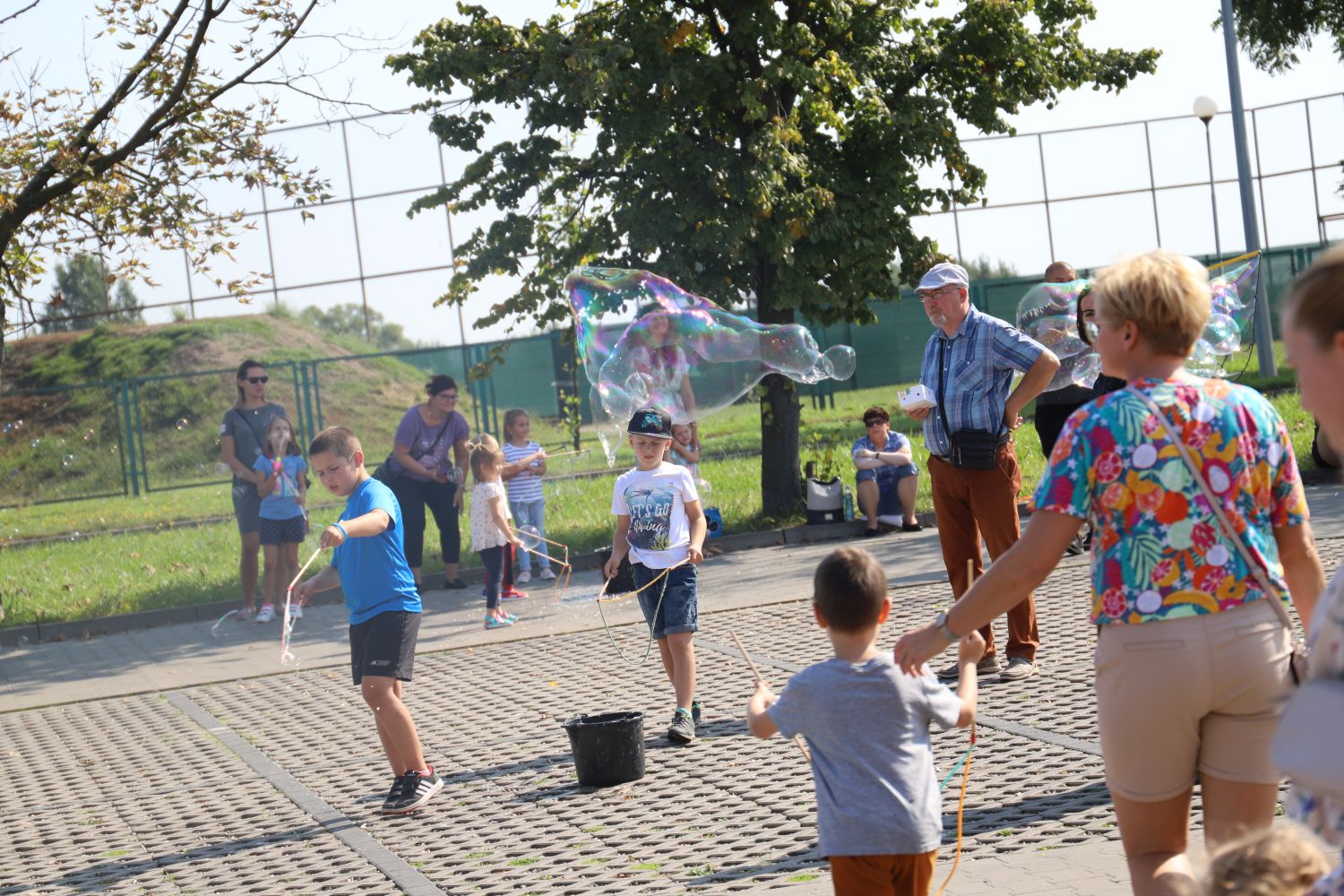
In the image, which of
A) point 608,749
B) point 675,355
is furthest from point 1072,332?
point 608,749

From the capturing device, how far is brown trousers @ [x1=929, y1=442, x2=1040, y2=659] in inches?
297

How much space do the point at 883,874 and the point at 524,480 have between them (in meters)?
10.3

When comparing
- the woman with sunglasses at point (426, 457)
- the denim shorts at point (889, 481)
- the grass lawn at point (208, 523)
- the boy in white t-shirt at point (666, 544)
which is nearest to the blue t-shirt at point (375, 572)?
the boy in white t-shirt at point (666, 544)

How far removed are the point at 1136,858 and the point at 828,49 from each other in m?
13.8

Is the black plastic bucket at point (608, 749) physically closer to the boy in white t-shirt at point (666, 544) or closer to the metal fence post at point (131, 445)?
the boy in white t-shirt at point (666, 544)

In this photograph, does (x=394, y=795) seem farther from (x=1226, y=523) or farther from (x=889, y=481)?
(x=889, y=481)

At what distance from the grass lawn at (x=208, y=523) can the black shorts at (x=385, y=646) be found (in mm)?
8148

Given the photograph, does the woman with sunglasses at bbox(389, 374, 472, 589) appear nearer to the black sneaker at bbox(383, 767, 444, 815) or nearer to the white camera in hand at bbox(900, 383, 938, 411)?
the white camera in hand at bbox(900, 383, 938, 411)

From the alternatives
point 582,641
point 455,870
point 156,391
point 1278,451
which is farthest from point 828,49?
point 156,391

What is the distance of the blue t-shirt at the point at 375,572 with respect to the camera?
21.4 ft

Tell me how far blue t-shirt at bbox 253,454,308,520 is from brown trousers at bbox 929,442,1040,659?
6.59 meters

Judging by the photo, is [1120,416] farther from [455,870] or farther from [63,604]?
[63,604]

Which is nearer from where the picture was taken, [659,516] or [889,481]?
[659,516]

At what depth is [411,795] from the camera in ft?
21.7
